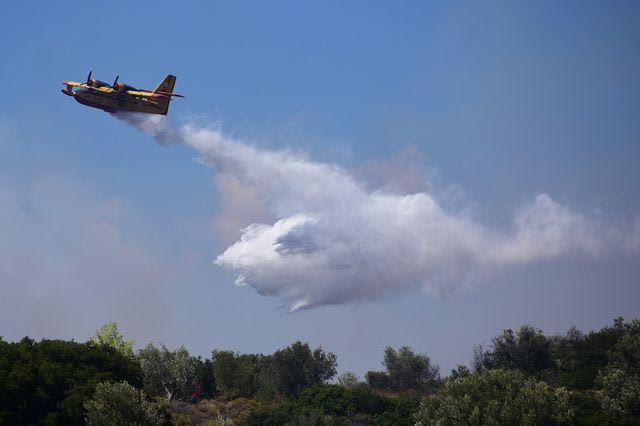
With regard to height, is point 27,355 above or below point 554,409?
above

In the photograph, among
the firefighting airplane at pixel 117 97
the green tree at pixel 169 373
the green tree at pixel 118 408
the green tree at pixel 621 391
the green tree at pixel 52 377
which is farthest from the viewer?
the green tree at pixel 169 373

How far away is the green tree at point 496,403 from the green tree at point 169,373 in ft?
133

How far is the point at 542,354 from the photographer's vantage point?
119 m

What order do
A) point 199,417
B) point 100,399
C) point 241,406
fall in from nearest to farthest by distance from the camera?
point 100,399, point 199,417, point 241,406

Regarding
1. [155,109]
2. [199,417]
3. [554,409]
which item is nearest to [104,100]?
[155,109]

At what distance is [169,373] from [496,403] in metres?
51.4

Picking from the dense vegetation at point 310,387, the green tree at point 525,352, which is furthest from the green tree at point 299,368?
the green tree at point 525,352

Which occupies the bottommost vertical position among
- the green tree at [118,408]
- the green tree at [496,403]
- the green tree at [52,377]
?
the green tree at [496,403]

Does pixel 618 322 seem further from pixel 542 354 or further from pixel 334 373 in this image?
pixel 334 373

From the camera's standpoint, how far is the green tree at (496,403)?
2537 inches

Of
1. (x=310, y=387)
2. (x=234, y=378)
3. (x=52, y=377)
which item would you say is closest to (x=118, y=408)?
(x=52, y=377)

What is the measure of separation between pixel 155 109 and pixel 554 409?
53.6 meters

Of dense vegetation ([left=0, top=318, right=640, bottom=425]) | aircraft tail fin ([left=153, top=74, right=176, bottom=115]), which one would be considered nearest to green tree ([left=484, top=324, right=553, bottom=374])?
dense vegetation ([left=0, top=318, right=640, bottom=425])

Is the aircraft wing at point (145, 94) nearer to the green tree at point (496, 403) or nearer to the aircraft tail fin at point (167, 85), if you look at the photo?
the aircraft tail fin at point (167, 85)
